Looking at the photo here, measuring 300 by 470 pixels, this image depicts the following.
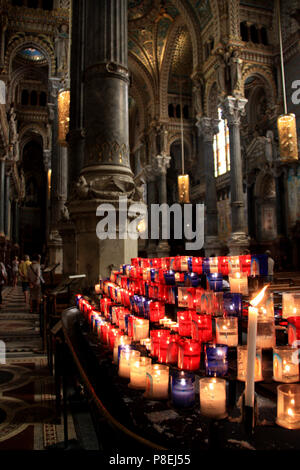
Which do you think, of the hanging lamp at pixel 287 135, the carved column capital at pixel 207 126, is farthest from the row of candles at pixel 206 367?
the carved column capital at pixel 207 126

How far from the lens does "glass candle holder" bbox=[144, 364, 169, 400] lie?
1.38 meters

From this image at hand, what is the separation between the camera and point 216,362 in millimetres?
1441

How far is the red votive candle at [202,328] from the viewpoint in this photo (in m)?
1.80

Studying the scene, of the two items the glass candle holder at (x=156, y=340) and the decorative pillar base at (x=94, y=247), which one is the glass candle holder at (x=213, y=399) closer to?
the glass candle holder at (x=156, y=340)

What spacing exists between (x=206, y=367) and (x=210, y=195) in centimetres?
1526

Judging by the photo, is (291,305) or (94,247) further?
(94,247)

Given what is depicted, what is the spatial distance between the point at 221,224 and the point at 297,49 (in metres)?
9.15

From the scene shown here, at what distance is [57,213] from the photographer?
12594 mm

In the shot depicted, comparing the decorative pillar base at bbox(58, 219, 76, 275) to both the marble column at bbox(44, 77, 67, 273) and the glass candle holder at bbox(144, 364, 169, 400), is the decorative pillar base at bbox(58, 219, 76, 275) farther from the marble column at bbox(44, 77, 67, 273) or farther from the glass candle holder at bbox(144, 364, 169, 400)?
the glass candle holder at bbox(144, 364, 169, 400)

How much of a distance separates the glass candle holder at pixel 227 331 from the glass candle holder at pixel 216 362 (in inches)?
8.2

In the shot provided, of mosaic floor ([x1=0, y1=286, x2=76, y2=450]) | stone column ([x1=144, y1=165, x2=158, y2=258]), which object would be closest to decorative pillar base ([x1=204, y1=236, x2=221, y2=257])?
stone column ([x1=144, y1=165, x2=158, y2=258])

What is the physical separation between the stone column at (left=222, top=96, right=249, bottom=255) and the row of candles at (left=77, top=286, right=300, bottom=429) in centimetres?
1206

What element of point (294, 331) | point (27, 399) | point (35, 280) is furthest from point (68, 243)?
point (294, 331)

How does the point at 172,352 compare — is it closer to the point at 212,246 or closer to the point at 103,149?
the point at 103,149
